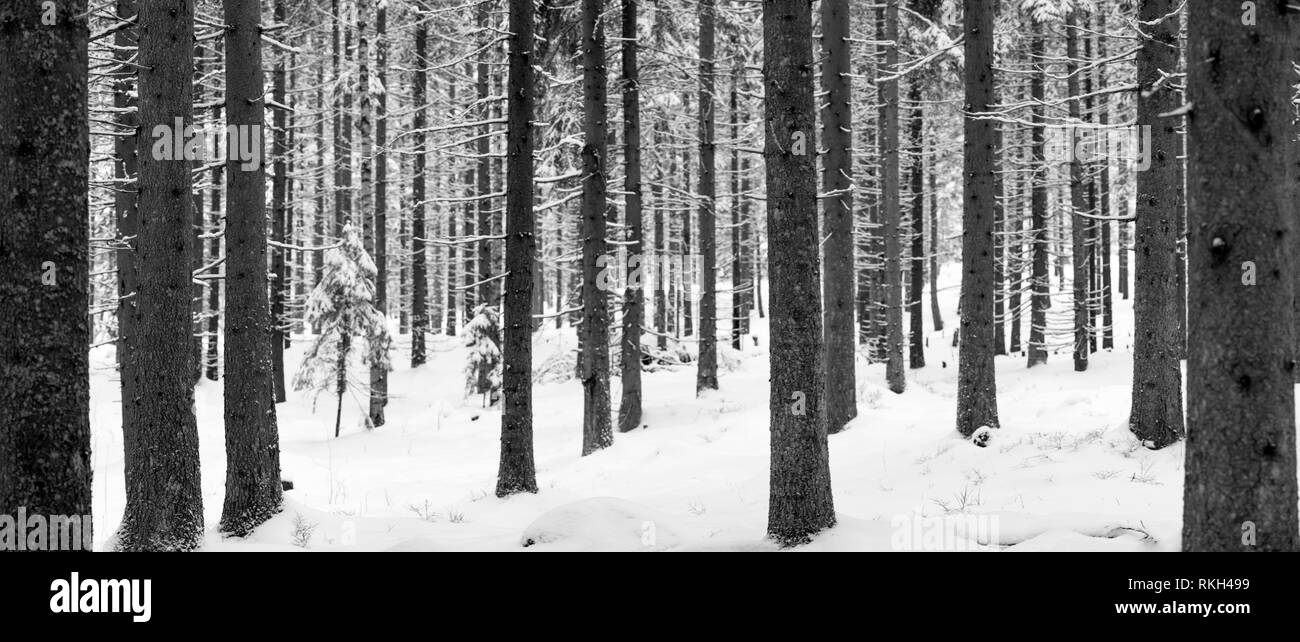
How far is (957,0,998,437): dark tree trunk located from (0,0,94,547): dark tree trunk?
33.1ft

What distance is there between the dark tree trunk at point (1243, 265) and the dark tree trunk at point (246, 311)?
8.57m

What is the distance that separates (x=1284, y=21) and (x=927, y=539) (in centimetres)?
452

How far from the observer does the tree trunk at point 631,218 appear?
606 inches

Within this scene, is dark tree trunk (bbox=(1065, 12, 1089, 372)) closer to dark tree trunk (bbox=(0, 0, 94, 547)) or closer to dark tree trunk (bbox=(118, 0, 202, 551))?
dark tree trunk (bbox=(118, 0, 202, 551))

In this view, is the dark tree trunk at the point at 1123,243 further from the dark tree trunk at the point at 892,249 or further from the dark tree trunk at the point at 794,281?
the dark tree trunk at the point at 794,281

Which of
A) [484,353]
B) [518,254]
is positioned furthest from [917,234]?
[518,254]

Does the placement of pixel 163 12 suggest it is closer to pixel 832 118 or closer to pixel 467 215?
pixel 832 118

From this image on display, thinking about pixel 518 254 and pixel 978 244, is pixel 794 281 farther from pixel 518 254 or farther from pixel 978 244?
pixel 978 244

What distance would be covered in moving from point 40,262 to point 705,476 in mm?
8679

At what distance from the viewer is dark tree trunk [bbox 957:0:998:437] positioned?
11.1m

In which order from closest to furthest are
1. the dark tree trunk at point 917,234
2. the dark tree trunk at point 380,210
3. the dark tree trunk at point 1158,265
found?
the dark tree trunk at point 1158,265
the dark tree trunk at point 380,210
the dark tree trunk at point 917,234

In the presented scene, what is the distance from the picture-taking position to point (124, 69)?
12.9m

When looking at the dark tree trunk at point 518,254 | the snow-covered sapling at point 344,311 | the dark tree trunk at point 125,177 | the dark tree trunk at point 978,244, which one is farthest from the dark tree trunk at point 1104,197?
the dark tree trunk at point 125,177

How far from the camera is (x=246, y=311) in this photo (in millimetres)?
8695
